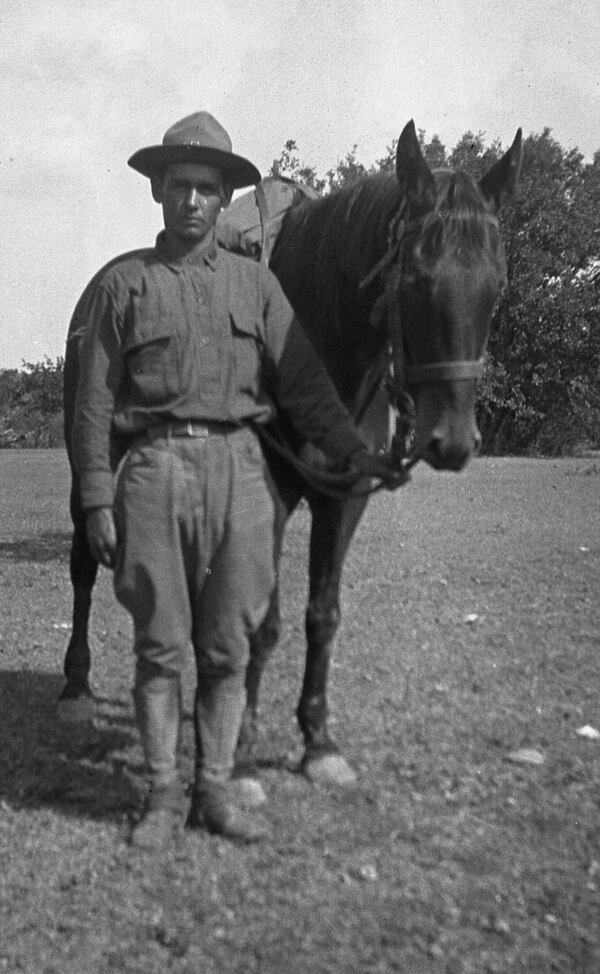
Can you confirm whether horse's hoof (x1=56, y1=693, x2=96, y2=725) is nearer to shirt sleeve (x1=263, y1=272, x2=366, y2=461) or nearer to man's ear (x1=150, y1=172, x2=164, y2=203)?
shirt sleeve (x1=263, y1=272, x2=366, y2=461)

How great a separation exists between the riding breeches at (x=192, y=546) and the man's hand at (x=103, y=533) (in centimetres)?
4

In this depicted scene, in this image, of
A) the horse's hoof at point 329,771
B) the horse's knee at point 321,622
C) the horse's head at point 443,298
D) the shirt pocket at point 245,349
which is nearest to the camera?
the horse's head at point 443,298

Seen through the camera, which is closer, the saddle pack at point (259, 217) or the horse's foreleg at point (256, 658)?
the horse's foreleg at point (256, 658)

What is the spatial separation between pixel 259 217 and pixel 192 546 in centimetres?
172

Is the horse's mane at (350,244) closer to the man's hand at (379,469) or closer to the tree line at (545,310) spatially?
the man's hand at (379,469)

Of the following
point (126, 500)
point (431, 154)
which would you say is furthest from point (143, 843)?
point (431, 154)

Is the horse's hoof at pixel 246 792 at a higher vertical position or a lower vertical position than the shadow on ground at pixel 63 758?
higher

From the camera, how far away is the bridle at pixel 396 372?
3.87 meters

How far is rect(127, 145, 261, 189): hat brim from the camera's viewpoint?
3984mm

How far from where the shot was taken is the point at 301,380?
Answer: 4254 millimetres

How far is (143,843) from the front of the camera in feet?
13.3

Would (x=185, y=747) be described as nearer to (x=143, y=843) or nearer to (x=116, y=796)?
(x=116, y=796)

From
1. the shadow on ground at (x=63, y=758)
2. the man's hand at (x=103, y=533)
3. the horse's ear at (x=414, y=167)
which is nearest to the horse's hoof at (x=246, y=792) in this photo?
the shadow on ground at (x=63, y=758)

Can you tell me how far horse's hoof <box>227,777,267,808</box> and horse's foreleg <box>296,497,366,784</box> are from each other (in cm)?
35
